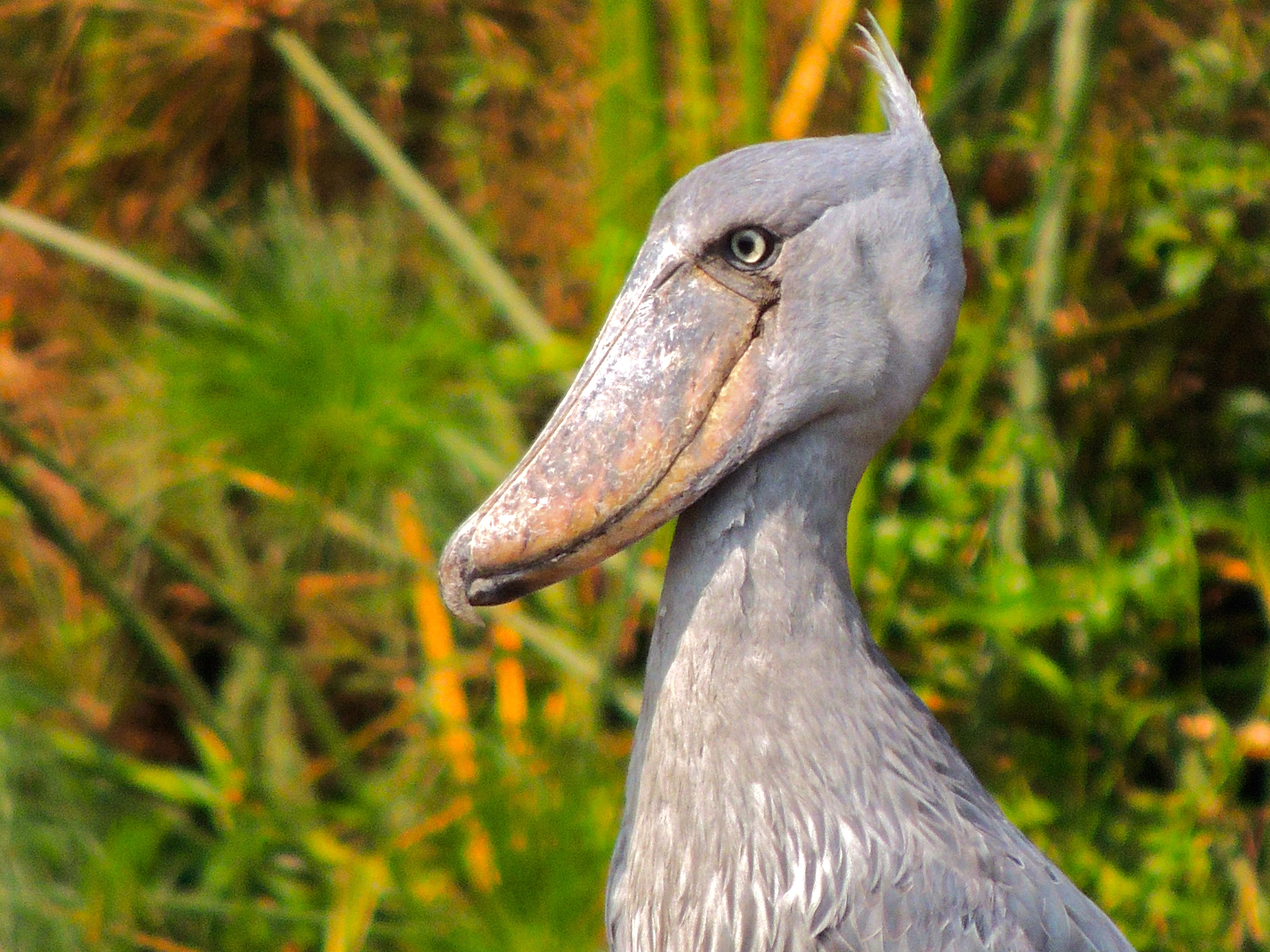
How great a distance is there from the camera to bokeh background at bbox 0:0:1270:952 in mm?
2018

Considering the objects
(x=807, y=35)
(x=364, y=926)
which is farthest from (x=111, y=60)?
(x=364, y=926)

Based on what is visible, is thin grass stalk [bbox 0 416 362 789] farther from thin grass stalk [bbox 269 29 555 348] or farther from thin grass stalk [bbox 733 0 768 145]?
thin grass stalk [bbox 733 0 768 145]

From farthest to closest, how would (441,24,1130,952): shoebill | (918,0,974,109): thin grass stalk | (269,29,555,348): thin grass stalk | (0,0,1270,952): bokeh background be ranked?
(269,29,555,348): thin grass stalk, (0,0,1270,952): bokeh background, (918,0,974,109): thin grass stalk, (441,24,1130,952): shoebill

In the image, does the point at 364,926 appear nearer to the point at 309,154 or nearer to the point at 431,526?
the point at 431,526

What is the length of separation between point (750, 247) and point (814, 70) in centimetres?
109

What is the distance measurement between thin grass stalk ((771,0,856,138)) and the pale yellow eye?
972 millimetres

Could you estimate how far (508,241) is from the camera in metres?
2.96

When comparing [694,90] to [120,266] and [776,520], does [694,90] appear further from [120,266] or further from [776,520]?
[776,520]

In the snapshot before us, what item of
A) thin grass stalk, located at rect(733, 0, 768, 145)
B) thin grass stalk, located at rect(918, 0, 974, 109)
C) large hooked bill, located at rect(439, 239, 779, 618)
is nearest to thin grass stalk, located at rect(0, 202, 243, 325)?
thin grass stalk, located at rect(733, 0, 768, 145)

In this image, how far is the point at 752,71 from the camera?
1924mm

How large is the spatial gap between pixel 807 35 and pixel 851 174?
1.34 meters

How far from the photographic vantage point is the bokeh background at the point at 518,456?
6.62 ft

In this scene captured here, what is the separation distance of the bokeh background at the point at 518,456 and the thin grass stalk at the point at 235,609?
0.01 m

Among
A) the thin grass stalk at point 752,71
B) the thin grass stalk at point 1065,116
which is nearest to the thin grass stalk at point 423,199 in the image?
the thin grass stalk at point 752,71
